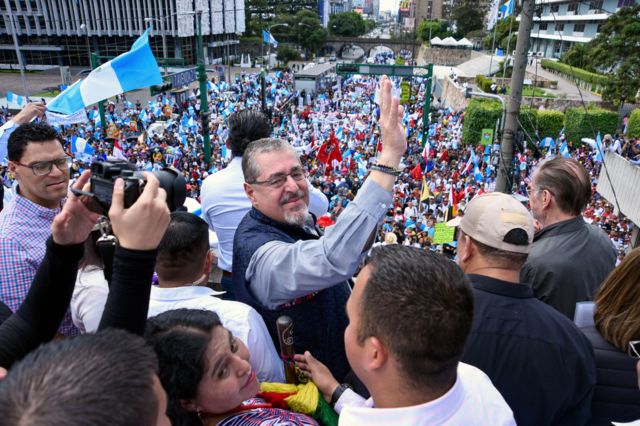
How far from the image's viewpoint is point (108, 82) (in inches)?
297

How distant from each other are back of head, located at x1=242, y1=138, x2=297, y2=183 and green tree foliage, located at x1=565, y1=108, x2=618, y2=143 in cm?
2567

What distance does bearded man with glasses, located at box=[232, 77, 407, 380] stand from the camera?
174 cm

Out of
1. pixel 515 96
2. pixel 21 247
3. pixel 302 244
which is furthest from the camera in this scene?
pixel 515 96

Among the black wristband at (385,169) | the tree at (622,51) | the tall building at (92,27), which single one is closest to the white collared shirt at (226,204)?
the black wristband at (385,169)

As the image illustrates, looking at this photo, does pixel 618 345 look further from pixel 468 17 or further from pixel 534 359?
pixel 468 17

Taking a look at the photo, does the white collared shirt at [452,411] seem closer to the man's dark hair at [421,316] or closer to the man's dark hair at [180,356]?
the man's dark hair at [421,316]

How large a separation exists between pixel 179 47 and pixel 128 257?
58.8 m

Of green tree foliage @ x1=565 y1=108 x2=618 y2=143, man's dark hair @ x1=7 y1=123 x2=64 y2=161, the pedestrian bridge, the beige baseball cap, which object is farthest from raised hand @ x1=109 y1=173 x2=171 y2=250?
the pedestrian bridge

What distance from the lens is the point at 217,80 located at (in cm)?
4041

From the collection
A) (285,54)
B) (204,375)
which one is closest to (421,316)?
(204,375)

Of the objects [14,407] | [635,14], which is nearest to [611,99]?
[635,14]

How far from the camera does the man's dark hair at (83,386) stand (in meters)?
0.87

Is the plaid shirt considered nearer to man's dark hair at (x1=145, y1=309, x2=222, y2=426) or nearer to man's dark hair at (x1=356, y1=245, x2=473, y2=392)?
man's dark hair at (x1=145, y1=309, x2=222, y2=426)

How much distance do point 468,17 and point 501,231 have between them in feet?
265
